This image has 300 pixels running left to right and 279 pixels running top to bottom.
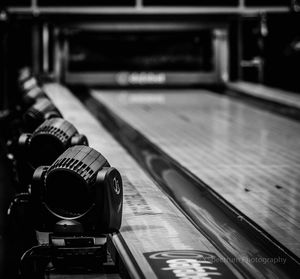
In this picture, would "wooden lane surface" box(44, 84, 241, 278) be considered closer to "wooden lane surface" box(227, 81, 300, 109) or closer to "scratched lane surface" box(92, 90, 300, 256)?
"scratched lane surface" box(92, 90, 300, 256)

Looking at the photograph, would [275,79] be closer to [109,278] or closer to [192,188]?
[192,188]

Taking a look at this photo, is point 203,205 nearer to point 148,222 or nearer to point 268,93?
point 148,222

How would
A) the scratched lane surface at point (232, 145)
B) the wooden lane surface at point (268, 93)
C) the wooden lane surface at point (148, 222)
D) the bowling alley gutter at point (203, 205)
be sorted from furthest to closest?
1. the wooden lane surface at point (268, 93)
2. the scratched lane surface at point (232, 145)
3. the bowling alley gutter at point (203, 205)
4. the wooden lane surface at point (148, 222)

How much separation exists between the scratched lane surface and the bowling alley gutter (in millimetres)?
67

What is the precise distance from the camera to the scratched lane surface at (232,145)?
4.95 m

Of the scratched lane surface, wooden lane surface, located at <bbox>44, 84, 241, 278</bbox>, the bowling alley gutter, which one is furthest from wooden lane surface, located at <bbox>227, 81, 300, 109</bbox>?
wooden lane surface, located at <bbox>44, 84, 241, 278</bbox>

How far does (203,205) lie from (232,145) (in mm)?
2629

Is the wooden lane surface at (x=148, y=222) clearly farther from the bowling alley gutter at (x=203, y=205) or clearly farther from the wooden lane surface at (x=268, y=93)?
the wooden lane surface at (x=268, y=93)

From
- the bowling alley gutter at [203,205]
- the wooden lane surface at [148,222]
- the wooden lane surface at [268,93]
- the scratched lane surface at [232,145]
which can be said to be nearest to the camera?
the wooden lane surface at [148,222]

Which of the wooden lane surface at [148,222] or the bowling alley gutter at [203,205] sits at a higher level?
the wooden lane surface at [148,222]

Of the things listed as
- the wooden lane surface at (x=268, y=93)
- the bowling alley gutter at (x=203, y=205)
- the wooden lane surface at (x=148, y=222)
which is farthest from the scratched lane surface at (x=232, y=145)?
the wooden lane surface at (x=148, y=222)

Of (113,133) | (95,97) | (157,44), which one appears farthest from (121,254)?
(157,44)

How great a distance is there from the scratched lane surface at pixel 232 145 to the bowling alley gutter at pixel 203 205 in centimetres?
7

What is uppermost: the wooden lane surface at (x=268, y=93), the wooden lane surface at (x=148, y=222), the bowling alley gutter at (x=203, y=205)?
the wooden lane surface at (x=268, y=93)
